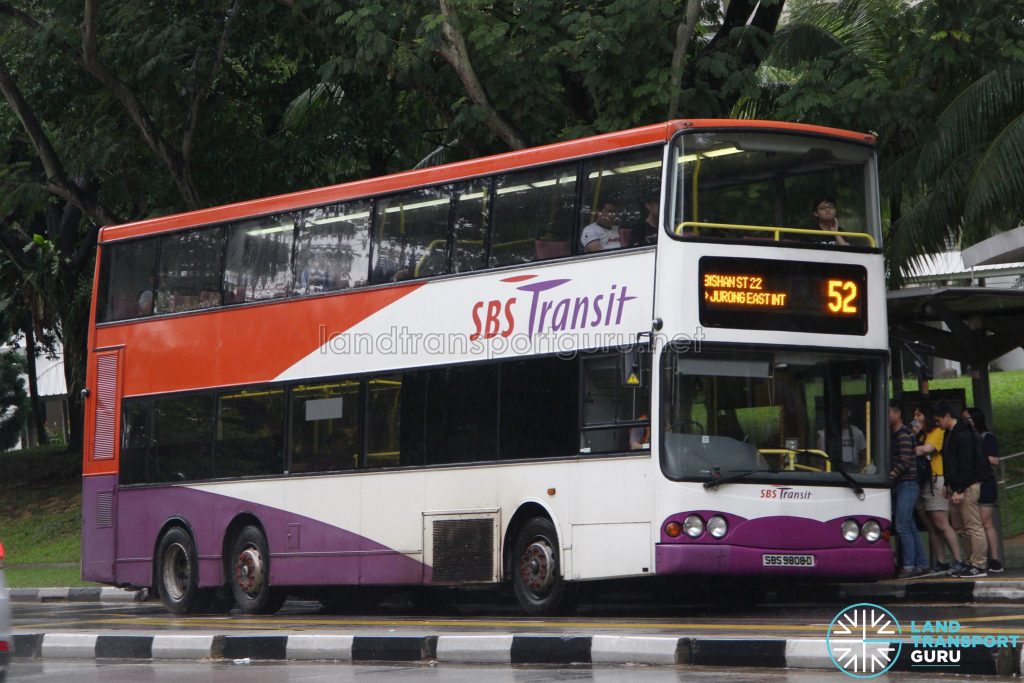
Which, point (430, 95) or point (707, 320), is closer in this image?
point (707, 320)

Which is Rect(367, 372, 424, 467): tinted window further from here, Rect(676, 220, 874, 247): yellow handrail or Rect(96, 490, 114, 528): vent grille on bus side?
Rect(96, 490, 114, 528): vent grille on bus side

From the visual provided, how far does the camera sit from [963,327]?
17.2 m

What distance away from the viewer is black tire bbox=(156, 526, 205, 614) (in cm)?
1847

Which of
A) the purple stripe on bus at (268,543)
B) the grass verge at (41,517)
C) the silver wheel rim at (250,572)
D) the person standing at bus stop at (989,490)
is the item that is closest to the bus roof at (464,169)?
the purple stripe on bus at (268,543)

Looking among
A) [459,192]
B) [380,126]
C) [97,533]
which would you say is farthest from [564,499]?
[380,126]

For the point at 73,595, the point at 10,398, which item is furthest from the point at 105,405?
the point at 10,398

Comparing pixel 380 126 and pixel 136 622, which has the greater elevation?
pixel 380 126

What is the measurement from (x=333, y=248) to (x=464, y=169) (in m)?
2.01

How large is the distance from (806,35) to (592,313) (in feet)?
38.5

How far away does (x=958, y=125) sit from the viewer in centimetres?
2164

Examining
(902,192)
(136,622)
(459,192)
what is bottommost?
(136,622)

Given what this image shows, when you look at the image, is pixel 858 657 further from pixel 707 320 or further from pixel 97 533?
pixel 97 533

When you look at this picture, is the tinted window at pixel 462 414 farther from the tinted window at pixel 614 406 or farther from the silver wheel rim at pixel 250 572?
the silver wheel rim at pixel 250 572

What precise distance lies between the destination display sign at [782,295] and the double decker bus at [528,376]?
22 mm
